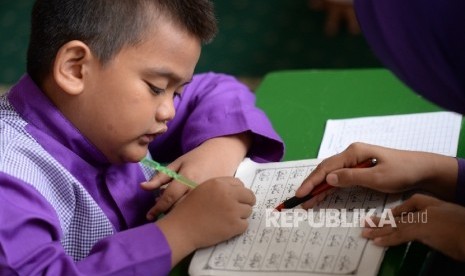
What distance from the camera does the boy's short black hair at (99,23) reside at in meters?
0.83

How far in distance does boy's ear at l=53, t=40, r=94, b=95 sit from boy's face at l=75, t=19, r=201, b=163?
10 mm

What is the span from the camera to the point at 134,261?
745 mm

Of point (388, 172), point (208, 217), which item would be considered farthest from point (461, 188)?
point (208, 217)

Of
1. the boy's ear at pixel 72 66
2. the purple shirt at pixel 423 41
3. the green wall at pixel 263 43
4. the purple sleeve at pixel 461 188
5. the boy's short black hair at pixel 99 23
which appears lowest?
the green wall at pixel 263 43

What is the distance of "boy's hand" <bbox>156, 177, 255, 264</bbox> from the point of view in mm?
770

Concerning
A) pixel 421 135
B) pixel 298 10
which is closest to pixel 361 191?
pixel 421 135

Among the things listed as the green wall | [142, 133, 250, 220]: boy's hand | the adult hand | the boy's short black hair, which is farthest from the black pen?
the green wall

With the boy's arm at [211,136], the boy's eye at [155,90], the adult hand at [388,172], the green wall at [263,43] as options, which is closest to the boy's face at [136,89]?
the boy's eye at [155,90]

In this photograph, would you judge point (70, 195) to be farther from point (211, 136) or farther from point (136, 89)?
point (211, 136)

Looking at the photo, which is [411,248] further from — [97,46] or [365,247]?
[97,46]

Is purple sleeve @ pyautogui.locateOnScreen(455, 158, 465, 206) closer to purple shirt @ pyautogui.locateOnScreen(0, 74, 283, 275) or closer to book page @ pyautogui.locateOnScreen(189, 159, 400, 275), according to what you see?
book page @ pyautogui.locateOnScreen(189, 159, 400, 275)

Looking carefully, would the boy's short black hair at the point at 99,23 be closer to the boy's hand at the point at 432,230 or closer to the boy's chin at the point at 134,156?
the boy's chin at the point at 134,156

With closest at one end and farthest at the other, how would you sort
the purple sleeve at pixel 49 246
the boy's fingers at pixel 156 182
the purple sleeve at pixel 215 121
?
the purple sleeve at pixel 49 246 < the boy's fingers at pixel 156 182 < the purple sleeve at pixel 215 121

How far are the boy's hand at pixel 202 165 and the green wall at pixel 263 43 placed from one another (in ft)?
5.24
